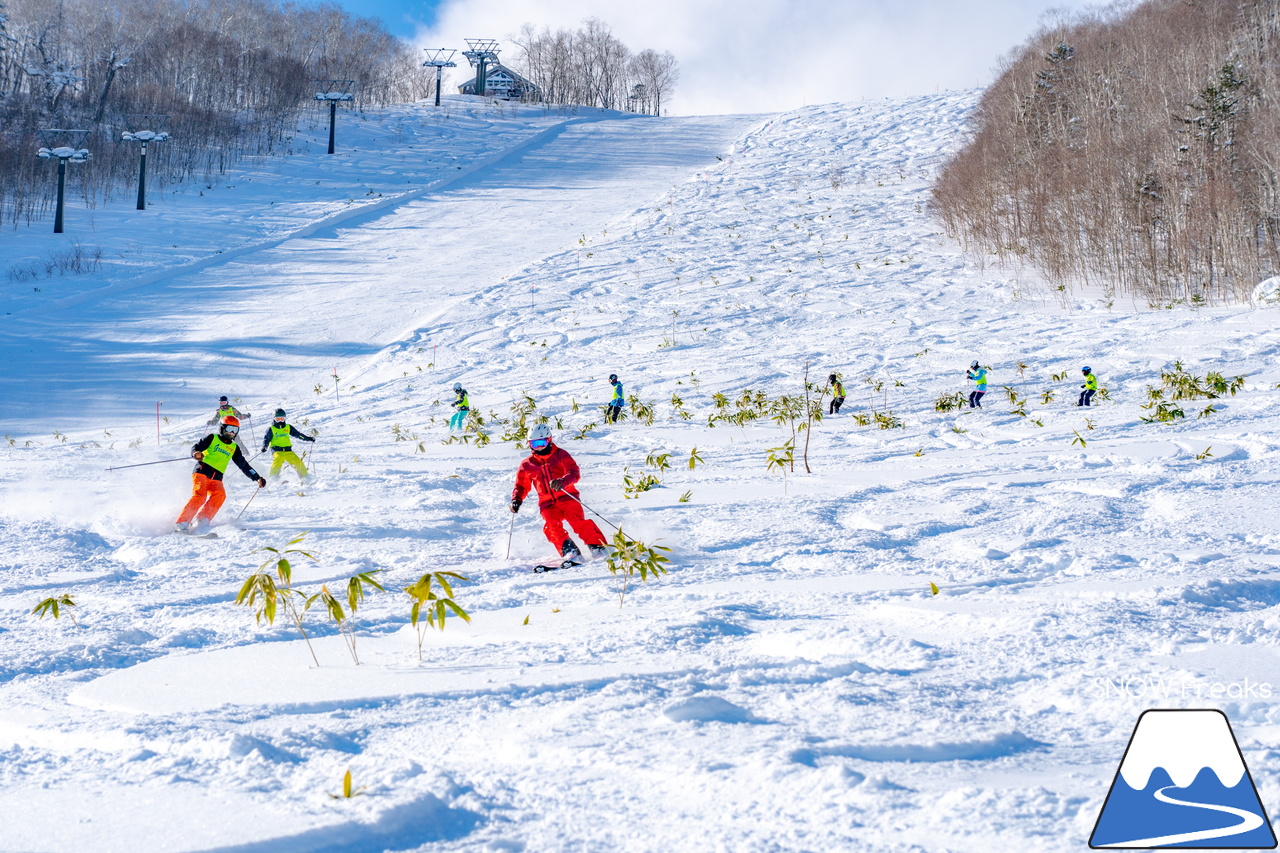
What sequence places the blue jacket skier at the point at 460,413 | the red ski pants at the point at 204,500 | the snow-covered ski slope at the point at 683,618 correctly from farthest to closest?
1. the blue jacket skier at the point at 460,413
2. the red ski pants at the point at 204,500
3. the snow-covered ski slope at the point at 683,618

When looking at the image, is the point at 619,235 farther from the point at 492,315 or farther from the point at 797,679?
the point at 797,679

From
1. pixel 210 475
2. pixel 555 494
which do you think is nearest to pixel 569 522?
pixel 555 494

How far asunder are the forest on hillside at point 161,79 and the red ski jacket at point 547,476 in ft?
124

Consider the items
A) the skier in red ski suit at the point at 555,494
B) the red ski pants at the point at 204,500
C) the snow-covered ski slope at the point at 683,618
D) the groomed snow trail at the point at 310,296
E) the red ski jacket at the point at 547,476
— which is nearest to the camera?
the snow-covered ski slope at the point at 683,618

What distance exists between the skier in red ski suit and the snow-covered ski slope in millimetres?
364

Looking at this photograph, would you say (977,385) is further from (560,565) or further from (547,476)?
(560,565)

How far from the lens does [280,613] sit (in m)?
5.29

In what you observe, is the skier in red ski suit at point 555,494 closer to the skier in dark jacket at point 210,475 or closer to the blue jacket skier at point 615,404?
the skier in dark jacket at point 210,475

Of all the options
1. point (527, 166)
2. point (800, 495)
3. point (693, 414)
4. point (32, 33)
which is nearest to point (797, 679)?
point (800, 495)

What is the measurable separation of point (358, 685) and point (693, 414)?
10994 millimetres

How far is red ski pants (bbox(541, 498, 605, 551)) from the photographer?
7004 mm

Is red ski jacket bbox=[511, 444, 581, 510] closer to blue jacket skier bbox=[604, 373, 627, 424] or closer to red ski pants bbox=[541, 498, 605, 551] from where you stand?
red ski pants bbox=[541, 498, 605, 551]

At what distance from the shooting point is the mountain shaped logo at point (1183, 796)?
2.52m

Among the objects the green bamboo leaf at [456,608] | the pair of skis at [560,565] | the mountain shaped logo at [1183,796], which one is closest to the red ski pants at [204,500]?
the pair of skis at [560,565]
